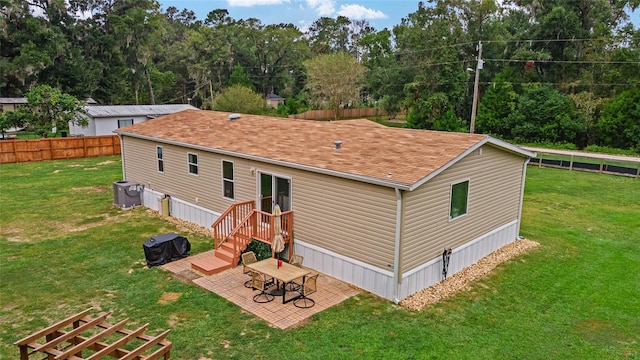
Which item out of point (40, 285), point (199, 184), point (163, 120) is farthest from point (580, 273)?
point (163, 120)

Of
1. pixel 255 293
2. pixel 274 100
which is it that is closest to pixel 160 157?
pixel 255 293

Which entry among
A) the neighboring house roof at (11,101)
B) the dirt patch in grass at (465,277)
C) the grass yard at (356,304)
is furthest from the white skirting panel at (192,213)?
the neighboring house roof at (11,101)

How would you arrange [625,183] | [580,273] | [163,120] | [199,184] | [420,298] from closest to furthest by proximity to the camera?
[420,298] → [580,273] → [199,184] → [163,120] → [625,183]

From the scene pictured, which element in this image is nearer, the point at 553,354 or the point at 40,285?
the point at 553,354

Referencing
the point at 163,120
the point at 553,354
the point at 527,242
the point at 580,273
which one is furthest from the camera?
the point at 163,120

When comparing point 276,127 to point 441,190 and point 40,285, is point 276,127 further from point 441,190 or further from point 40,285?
point 40,285

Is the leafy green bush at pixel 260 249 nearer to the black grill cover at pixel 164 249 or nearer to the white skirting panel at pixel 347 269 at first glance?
the white skirting panel at pixel 347 269

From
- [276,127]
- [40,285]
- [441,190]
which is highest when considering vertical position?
[276,127]
